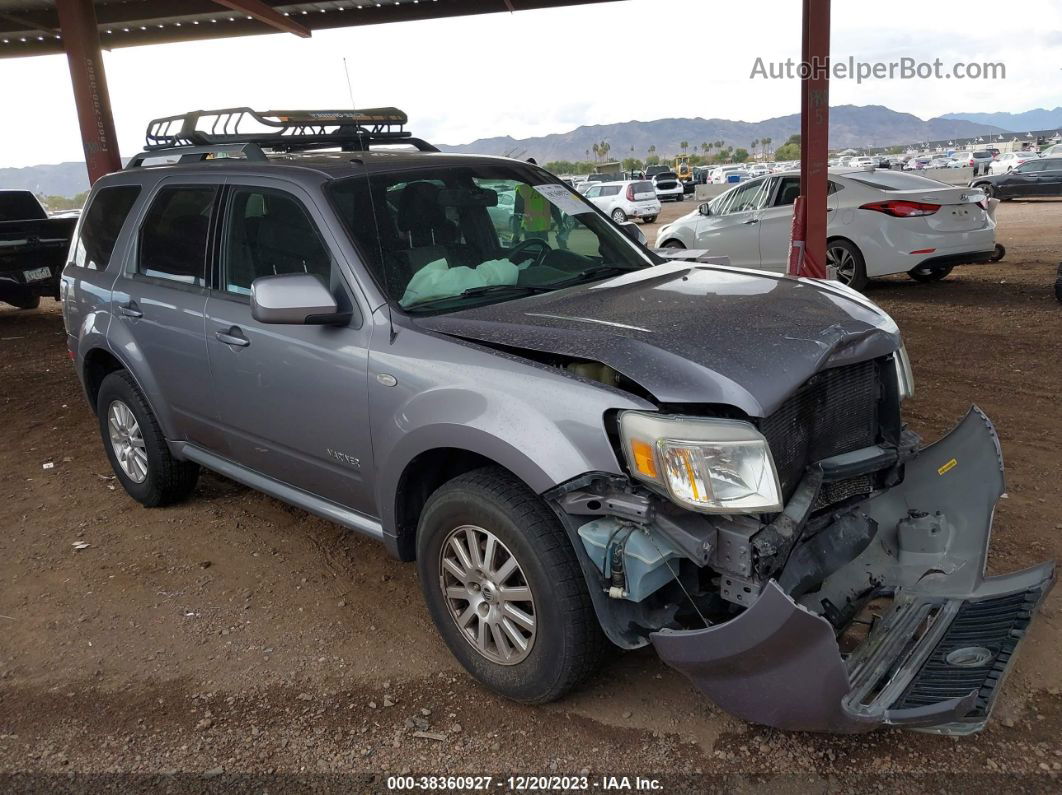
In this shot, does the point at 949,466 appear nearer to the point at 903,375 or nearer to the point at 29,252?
the point at 903,375

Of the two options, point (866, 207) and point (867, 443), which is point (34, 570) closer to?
point (867, 443)

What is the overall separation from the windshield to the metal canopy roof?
8.14 m

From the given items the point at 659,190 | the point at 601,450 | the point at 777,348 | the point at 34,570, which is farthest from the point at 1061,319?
the point at 659,190

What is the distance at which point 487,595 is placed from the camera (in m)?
2.89

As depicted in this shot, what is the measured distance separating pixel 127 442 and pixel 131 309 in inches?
35.3

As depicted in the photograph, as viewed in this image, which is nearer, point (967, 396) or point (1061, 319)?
point (967, 396)

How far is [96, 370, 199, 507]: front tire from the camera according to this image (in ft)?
14.9

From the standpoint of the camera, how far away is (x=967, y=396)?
237 inches

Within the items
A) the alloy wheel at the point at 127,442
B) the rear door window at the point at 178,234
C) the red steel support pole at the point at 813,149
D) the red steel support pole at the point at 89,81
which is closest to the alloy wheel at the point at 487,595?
the rear door window at the point at 178,234

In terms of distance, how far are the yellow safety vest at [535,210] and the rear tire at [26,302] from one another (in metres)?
11.2

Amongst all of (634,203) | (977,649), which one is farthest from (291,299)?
(634,203)

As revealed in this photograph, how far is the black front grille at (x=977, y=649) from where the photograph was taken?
2363 mm

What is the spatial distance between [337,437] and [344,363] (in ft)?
1.03

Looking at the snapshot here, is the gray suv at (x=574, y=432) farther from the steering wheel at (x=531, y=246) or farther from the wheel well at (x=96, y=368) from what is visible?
the wheel well at (x=96, y=368)
